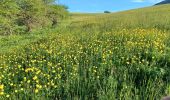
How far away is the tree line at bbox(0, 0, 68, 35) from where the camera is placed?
4082 centimetres

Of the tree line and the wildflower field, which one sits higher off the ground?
the wildflower field

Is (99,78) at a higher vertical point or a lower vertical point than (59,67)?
higher

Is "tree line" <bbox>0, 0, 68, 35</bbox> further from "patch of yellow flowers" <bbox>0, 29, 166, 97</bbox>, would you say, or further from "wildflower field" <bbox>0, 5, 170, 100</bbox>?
"wildflower field" <bbox>0, 5, 170, 100</bbox>

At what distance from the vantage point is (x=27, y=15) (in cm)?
5872

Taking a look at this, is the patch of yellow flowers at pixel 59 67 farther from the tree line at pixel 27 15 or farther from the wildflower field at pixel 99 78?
the tree line at pixel 27 15

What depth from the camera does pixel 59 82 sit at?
29.3 ft

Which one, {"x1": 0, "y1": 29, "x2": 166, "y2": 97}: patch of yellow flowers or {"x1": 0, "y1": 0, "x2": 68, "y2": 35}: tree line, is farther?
{"x1": 0, "y1": 0, "x2": 68, "y2": 35}: tree line

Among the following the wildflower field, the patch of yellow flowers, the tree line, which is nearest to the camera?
the wildflower field

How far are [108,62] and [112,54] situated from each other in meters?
1.18

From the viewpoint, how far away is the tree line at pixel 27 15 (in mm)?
40819

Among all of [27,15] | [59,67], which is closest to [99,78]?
[59,67]

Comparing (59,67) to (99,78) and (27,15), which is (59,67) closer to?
(99,78)

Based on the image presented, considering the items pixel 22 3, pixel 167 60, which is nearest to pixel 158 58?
pixel 167 60

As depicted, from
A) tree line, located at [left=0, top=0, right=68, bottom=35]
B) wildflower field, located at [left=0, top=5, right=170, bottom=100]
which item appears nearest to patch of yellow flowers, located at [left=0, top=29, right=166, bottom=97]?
wildflower field, located at [left=0, top=5, right=170, bottom=100]
